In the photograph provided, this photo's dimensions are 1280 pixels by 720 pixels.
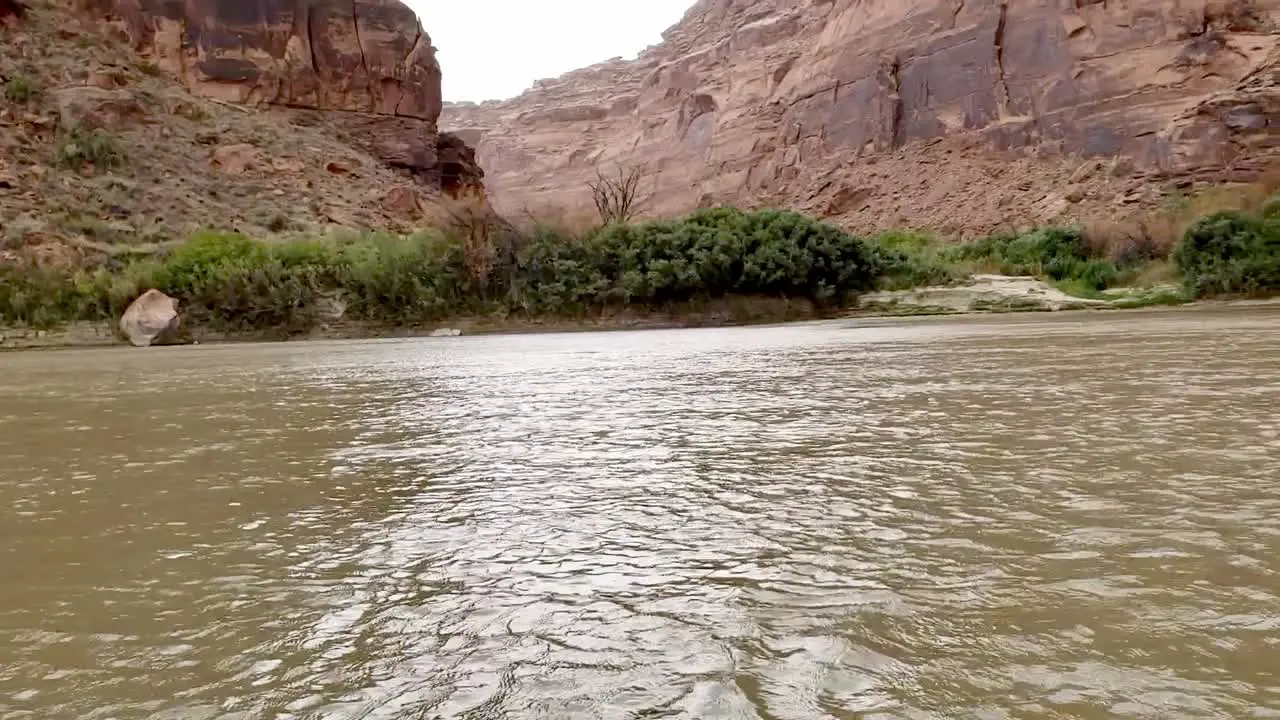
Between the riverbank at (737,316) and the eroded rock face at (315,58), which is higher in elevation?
the eroded rock face at (315,58)

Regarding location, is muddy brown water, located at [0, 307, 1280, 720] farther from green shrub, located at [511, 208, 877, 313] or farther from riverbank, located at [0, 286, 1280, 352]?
green shrub, located at [511, 208, 877, 313]

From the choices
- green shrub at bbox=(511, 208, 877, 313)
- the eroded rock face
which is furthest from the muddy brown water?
the eroded rock face

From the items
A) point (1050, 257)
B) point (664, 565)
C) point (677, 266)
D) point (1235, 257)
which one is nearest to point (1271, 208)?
point (1235, 257)

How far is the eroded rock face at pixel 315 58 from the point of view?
37.8m

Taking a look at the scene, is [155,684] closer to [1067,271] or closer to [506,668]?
[506,668]

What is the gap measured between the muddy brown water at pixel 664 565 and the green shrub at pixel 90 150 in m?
29.3

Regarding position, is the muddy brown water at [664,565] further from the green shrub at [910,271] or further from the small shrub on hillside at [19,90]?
the small shrub on hillside at [19,90]

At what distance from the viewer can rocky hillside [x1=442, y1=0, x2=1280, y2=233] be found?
118 ft

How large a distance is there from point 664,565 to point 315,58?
43591 mm

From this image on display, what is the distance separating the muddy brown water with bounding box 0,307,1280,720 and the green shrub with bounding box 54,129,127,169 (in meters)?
29.3

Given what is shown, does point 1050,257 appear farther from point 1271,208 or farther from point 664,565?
point 664,565

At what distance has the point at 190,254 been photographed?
26.0m

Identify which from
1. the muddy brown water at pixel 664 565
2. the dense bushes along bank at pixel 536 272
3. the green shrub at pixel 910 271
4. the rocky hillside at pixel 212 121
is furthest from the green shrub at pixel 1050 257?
the muddy brown water at pixel 664 565

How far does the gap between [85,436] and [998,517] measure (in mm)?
5875
